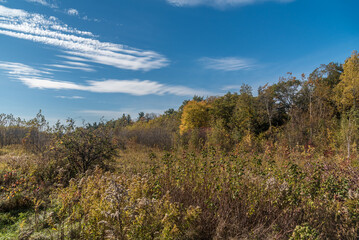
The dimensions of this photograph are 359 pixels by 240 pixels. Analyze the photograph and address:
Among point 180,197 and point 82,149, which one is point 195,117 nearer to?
point 82,149

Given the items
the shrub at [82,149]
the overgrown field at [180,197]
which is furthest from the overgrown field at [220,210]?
the shrub at [82,149]

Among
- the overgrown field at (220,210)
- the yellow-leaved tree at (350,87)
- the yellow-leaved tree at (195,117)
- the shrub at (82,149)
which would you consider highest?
the yellow-leaved tree at (350,87)

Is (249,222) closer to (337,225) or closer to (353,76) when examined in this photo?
(337,225)

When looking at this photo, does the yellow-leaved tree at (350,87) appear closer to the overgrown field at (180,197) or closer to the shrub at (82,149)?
the overgrown field at (180,197)

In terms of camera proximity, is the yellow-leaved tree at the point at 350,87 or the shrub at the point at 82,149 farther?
the yellow-leaved tree at the point at 350,87

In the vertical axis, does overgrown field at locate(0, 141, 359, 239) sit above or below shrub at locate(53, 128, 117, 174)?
below

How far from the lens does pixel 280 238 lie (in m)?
2.92

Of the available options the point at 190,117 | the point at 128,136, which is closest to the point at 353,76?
the point at 190,117

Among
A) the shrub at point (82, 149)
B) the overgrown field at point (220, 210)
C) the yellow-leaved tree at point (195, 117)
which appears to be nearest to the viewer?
the overgrown field at point (220, 210)

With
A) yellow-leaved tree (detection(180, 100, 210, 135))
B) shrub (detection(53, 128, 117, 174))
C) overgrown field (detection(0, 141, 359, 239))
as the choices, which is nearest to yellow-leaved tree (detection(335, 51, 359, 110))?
yellow-leaved tree (detection(180, 100, 210, 135))

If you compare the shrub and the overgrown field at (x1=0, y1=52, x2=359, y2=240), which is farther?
the shrub

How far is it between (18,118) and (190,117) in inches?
595

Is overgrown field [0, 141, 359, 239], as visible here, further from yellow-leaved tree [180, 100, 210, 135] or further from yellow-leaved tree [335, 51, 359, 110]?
yellow-leaved tree [335, 51, 359, 110]

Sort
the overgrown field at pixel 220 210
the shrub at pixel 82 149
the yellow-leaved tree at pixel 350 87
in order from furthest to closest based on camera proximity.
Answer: the yellow-leaved tree at pixel 350 87 → the shrub at pixel 82 149 → the overgrown field at pixel 220 210
